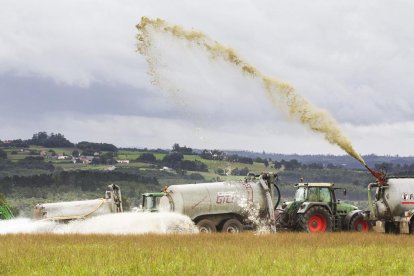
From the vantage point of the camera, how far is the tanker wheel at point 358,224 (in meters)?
33.8

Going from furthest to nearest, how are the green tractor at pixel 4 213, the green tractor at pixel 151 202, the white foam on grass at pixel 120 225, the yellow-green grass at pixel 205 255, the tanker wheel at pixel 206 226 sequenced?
the green tractor at pixel 4 213 < the green tractor at pixel 151 202 < the tanker wheel at pixel 206 226 < the white foam on grass at pixel 120 225 < the yellow-green grass at pixel 205 255

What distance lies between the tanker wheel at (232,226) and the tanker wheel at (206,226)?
1.70ft

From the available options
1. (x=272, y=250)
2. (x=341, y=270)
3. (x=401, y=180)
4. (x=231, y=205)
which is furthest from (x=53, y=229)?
(x=341, y=270)

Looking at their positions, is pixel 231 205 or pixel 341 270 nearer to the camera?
pixel 341 270

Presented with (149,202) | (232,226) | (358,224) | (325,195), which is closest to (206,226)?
(232,226)

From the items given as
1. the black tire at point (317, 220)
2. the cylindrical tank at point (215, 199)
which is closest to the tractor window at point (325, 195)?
the black tire at point (317, 220)

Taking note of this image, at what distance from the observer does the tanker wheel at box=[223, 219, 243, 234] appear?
101ft

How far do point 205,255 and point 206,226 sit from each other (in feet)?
37.2

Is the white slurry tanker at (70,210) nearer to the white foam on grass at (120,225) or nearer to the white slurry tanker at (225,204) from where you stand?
the white foam on grass at (120,225)

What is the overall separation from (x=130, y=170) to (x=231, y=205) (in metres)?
146

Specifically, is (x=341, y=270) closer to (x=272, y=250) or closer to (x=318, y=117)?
(x=272, y=250)

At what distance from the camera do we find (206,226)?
30.5m

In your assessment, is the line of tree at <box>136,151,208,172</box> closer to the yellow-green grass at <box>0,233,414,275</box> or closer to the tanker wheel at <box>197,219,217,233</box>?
the tanker wheel at <box>197,219,217,233</box>

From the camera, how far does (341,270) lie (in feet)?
55.2
